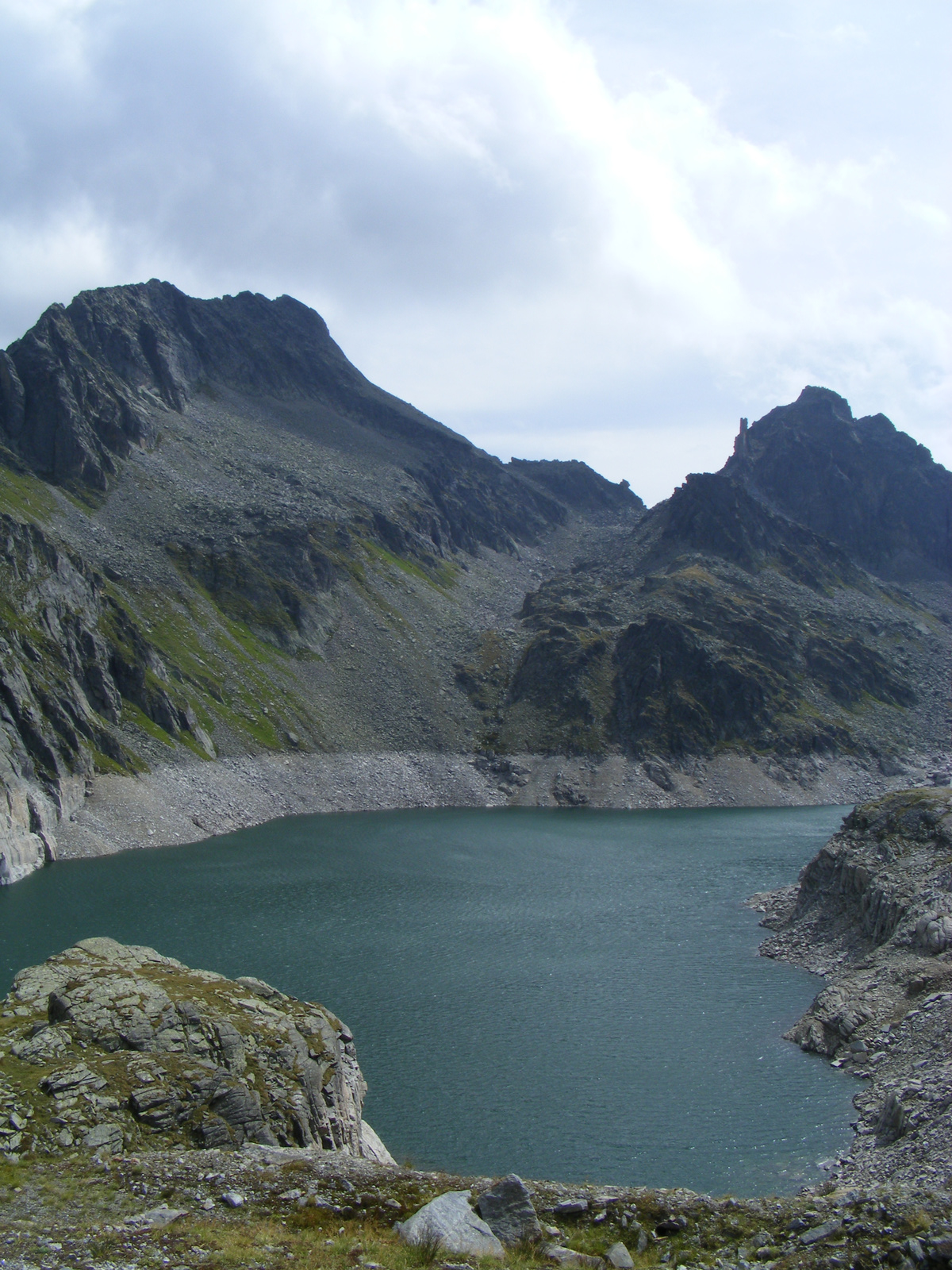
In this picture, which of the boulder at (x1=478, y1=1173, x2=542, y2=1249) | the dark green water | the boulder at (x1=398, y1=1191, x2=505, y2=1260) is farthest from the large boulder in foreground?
the boulder at (x1=478, y1=1173, x2=542, y2=1249)

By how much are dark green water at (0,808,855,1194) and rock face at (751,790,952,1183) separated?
2.12 meters

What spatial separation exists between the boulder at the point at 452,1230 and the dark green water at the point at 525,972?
50.9 feet

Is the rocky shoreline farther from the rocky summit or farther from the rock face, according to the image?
the rock face

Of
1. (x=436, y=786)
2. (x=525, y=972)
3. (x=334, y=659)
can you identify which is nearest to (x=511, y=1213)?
(x=525, y=972)

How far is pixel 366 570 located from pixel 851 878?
467 feet

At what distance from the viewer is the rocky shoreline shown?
104m

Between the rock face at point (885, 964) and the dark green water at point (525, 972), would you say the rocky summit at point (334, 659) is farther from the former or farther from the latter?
the rock face at point (885, 964)

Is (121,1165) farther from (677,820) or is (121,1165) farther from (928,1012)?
(677,820)

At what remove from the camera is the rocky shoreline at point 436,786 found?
340ft

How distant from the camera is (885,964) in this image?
52.2 meters

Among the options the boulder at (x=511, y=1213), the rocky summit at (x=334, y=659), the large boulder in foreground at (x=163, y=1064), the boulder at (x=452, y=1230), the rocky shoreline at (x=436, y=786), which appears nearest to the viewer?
the boulder at (x=452, y=1230)

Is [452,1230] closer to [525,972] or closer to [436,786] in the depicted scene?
[525,972]


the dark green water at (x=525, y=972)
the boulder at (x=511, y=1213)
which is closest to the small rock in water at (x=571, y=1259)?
the boulder at (x=511, y=1213)

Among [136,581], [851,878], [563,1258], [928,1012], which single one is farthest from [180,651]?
[563,1258]
